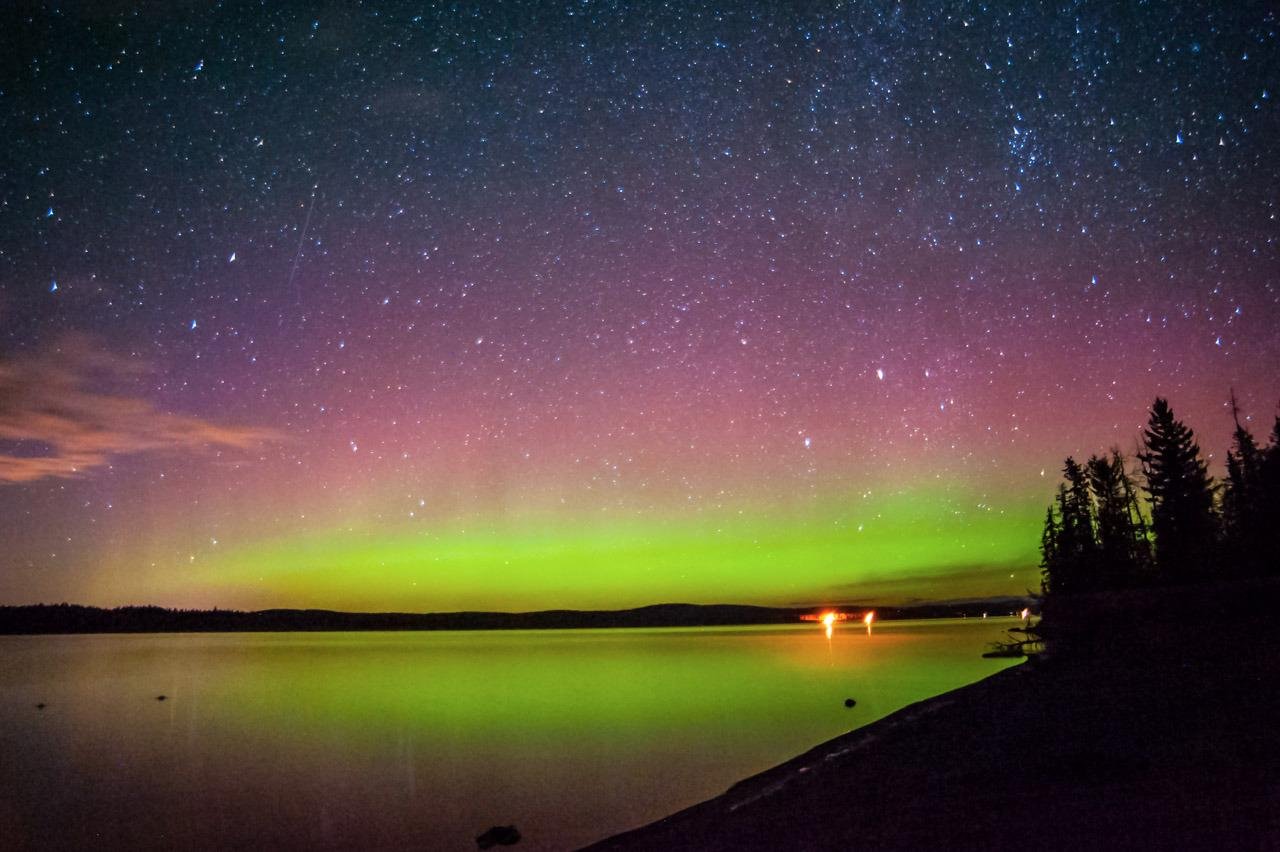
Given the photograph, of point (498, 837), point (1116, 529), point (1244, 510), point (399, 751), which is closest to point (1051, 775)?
point (498, 837)

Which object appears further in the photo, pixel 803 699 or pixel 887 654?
pixel 887 654

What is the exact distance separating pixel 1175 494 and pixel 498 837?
158 ft

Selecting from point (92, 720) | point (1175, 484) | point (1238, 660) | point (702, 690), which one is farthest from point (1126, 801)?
point (1175, 484)

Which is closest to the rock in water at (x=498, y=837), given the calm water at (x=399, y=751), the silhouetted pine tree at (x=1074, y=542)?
the calm water at (x=399, y=751)

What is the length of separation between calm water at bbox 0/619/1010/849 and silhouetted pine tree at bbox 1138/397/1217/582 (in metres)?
11.9

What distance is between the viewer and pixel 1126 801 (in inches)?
309

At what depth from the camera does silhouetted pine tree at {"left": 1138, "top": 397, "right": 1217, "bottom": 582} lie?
145 feet

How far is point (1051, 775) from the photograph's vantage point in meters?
9.51

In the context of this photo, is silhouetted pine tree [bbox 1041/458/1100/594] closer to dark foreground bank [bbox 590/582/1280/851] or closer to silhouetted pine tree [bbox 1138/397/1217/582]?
silhouetted pine tree [bbox 1138/397/1217/582]

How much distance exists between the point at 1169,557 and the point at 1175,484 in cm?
563

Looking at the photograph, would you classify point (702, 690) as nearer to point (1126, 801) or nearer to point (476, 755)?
point (476, 755)

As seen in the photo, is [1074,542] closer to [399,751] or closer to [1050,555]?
[1050,555]

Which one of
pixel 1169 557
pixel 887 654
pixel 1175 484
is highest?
pixel 1175 484

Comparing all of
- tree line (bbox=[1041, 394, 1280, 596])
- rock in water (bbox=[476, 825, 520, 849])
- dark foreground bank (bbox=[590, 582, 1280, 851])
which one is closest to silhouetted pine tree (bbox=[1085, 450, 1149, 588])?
tree line (bbox=[1041, 394, 1280, 596])
